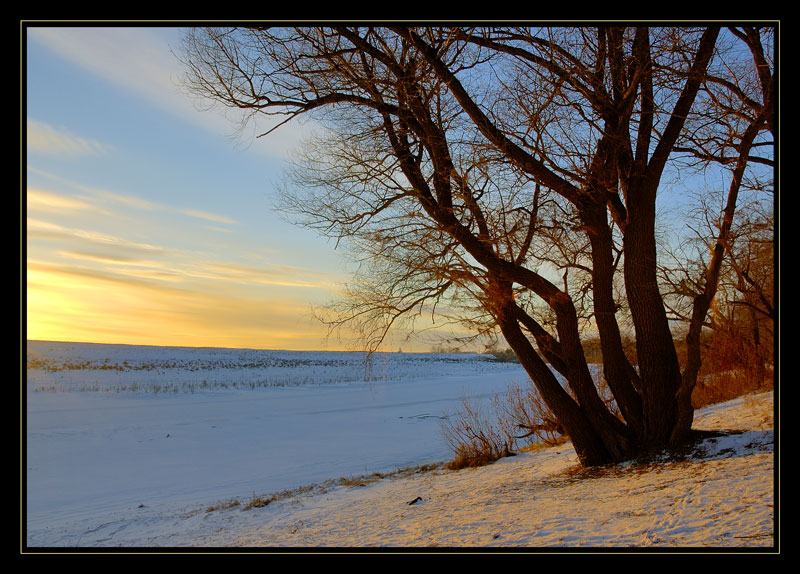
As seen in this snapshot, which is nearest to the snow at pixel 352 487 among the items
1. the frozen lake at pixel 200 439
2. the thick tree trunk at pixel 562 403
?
the frozen lake at pixel 200 439

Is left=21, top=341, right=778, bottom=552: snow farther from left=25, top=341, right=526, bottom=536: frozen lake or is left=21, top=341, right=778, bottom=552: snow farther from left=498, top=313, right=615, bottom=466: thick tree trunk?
left=498, top=313, right=615, bottom=466: thick tree trunk

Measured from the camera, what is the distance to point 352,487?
33.8 feet

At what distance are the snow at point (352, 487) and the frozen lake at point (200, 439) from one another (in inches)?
3.2

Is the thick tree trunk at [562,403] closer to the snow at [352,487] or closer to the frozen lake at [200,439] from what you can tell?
the snow at [352,487]

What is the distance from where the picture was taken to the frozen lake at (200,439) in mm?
11777

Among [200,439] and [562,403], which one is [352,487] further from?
[200,439]

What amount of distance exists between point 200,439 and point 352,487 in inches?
392

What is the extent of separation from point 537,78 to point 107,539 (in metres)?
9.48

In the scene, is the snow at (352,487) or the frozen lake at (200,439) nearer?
the snow at (352,487)

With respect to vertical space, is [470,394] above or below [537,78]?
below

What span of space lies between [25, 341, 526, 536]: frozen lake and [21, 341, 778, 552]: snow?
8 centimetres
